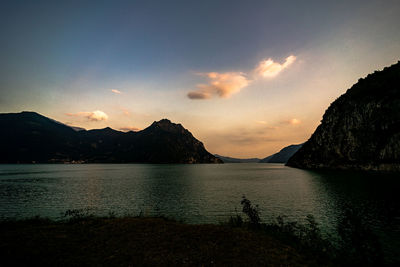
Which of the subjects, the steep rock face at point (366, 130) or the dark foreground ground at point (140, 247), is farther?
the steep rock face at point (366, 130)

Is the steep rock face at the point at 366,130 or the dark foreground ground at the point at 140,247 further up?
the steep rock face at the point at 366,130

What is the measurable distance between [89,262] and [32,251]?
4.88m

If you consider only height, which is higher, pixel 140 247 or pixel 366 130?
pixel 366 130

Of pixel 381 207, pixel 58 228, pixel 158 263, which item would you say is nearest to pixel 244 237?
pixel 158 263

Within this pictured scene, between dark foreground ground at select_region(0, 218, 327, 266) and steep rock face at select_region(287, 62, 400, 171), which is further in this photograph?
steep rock face at select_region(287, 62, 400, 171)

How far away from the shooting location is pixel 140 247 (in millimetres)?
15062

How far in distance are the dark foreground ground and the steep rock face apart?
153 meters

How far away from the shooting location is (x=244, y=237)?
57.7ft

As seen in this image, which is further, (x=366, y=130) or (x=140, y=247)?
(x=366, y=130)

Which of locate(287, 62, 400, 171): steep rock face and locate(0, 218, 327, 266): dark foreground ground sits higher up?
locate(287, 62, 400, 171): steep rock face

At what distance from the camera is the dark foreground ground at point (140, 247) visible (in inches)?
503

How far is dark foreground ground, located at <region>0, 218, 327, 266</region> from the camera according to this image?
12.8 m

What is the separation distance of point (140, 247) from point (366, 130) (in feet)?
608

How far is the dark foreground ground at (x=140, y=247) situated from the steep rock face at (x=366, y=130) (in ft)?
503
